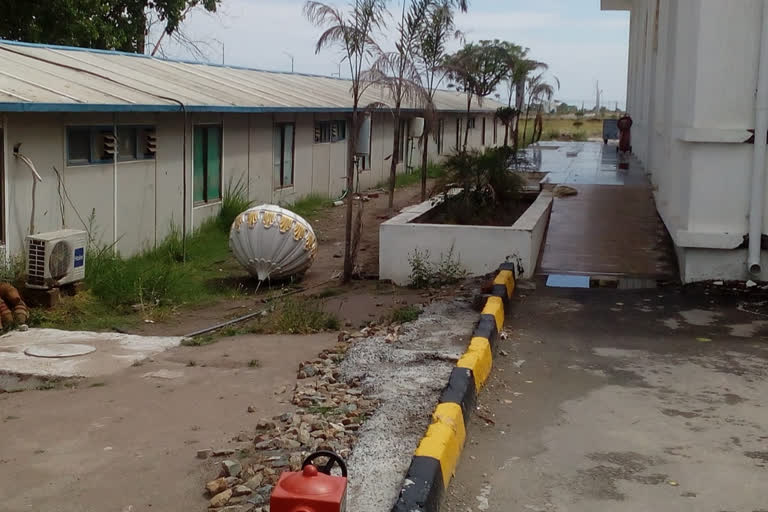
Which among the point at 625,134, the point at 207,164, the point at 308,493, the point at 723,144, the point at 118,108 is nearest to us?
the point at 308,493

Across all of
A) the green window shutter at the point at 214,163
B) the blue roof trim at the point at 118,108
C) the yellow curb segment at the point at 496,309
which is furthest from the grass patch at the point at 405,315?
the green window shutter at the point at 214,163

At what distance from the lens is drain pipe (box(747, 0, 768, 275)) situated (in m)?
9.27

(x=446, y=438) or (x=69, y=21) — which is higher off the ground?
(x=69, y=21)

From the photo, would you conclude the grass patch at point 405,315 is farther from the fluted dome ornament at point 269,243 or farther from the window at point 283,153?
the window at point 283,153

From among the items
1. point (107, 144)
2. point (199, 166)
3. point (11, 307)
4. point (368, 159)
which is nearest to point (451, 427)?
point (11, 307)

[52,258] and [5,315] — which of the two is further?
[52,258]

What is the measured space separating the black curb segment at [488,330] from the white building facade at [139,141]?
5.11 metres

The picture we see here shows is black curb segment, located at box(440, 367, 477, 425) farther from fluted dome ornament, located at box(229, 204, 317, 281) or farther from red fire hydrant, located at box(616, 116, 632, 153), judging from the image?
red fire hydrant, located at box(616, 116, 632, 153)

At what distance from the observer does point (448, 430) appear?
521cm

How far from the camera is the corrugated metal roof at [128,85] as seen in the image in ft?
34.3

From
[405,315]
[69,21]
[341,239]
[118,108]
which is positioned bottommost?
[341,239]

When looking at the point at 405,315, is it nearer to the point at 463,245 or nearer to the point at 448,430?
the point at 463,245

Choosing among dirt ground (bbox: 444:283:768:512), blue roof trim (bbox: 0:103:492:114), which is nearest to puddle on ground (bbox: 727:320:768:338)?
dirt ground (bbox: 444:283:768:512)

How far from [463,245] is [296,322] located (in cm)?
276
